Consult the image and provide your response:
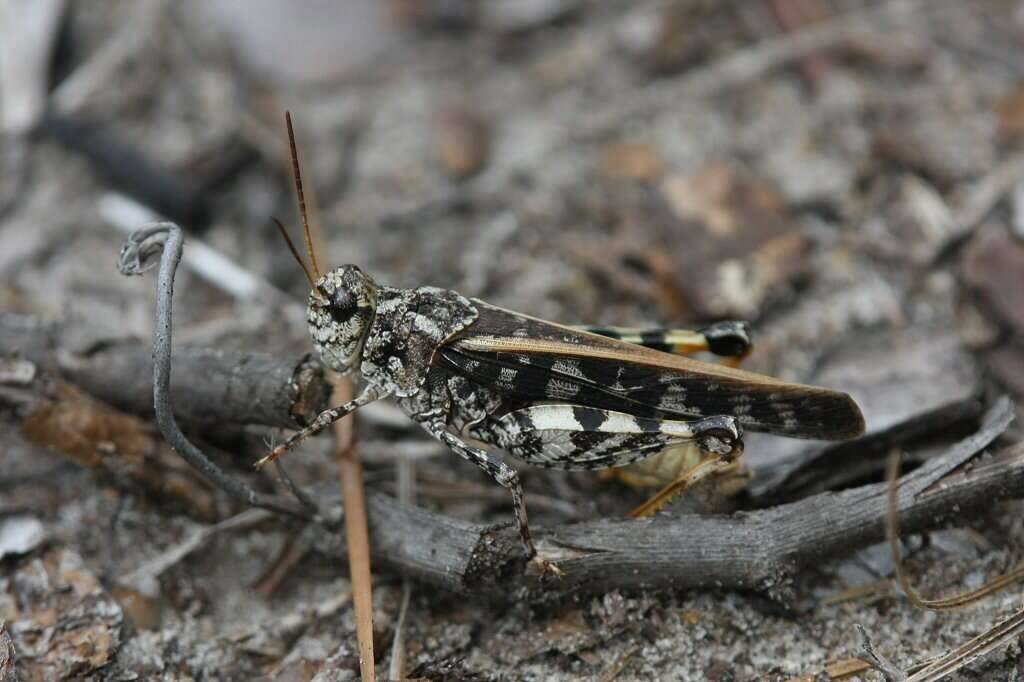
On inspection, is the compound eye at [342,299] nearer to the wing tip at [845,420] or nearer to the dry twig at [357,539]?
the dry twig at [357,539]

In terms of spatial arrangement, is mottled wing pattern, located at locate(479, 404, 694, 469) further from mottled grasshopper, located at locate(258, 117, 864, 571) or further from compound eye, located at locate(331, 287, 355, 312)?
compound eye, located at locate(331, 287, 355, 312)

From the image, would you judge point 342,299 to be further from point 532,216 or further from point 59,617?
point 532,216

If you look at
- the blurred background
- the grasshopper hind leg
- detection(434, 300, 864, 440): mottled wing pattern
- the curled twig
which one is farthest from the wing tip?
the curled twig

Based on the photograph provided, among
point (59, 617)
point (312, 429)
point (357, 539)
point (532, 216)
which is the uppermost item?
point (532, 216)

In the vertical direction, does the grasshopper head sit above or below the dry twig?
above

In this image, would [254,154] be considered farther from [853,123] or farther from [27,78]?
[853,123]

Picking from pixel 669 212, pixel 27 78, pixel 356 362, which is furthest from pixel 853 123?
pixel 27 78

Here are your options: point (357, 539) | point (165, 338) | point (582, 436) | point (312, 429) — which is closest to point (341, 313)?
point (312, 429)
